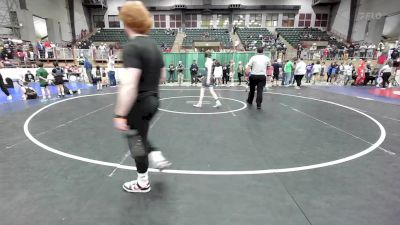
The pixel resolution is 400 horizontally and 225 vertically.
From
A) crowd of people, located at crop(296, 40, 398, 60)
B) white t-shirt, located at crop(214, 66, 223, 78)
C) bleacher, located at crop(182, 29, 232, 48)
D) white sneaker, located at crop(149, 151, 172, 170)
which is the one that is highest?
bleacher, located at crop(182, 29, 232, 48)

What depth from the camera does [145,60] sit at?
93.0 inches

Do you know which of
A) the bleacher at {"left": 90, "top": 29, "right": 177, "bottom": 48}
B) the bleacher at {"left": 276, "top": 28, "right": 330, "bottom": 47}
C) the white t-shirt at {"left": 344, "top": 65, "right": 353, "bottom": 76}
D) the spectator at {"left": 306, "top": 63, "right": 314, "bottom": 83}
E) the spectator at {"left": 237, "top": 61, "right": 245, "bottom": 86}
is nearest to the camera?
the white t-shirt at {"left": 344, "top": 65, "right": 353, "bottom": 76}

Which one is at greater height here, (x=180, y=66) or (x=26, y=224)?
(x=180, y=66)

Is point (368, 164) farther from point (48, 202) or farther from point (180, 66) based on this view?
point (180, 66)

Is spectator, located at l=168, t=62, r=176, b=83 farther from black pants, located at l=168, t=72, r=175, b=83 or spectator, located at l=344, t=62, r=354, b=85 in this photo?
spectator, located at l=344, t=62, r=354, b=85

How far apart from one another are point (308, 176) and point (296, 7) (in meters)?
39.1

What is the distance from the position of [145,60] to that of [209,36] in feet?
104

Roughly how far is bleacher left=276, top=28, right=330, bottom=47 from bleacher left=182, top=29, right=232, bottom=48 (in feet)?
26.3

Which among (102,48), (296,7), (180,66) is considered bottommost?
(180,66)

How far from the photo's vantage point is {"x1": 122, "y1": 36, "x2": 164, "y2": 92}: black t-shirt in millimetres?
2279

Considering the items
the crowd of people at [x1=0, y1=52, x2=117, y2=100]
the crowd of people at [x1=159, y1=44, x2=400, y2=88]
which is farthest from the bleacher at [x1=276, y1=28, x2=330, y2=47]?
the crowd of people at [x1=0, y1=52, x2=117, y2=100]

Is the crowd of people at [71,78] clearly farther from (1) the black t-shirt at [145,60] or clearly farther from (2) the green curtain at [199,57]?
(1) the black t-shirt at [145,60]

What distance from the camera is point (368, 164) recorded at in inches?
154

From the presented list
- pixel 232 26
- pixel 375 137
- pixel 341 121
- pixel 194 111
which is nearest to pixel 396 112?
pixel 341 121
